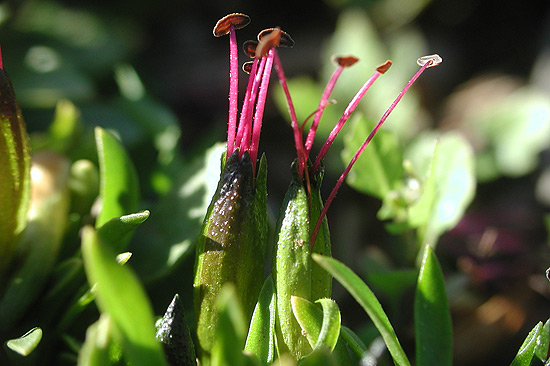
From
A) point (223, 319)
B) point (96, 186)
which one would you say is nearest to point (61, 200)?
point (96, 186)

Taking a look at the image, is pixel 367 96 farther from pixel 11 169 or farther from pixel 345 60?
pixel 11 169

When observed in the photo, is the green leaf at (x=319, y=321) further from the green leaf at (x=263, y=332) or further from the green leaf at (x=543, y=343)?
the green leaf at (x=543, y=343)

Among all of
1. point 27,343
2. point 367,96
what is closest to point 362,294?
point 27,343

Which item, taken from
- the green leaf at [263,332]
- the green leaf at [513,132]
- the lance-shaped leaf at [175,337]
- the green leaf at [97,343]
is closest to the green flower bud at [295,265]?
the green leaf at [263,332]

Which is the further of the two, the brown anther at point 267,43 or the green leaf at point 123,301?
the brown anther at point 267,43

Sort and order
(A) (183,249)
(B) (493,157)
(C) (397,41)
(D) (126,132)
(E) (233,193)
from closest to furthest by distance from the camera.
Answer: (E) (233,193) < (A) (183,249) < (D) (126,132) < (B) (493,157) < (C) (397,41)

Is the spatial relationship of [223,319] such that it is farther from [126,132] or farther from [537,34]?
[537,34]
